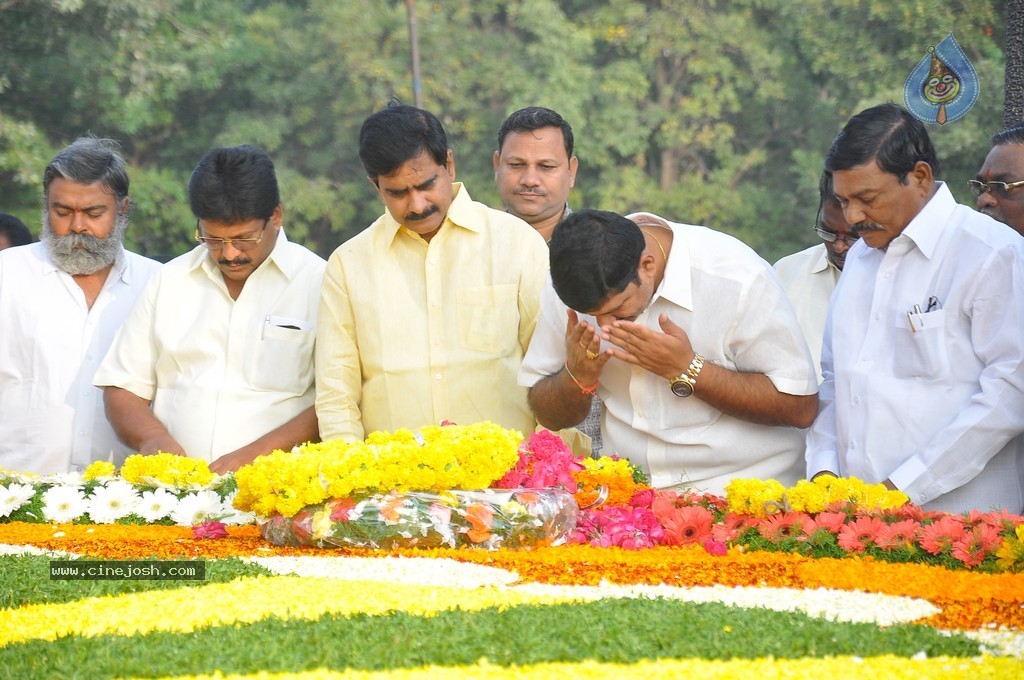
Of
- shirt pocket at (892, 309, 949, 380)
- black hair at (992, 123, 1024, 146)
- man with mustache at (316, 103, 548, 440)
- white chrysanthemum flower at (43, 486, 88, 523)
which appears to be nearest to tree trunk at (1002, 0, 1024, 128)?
black hair at (992, 123, 1024, 146)

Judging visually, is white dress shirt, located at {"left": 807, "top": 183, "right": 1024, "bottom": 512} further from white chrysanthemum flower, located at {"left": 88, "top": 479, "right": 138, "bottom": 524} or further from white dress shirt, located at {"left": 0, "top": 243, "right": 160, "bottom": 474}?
white dress shirt, located at {"left": 0, "top": 243, "right": 160, "bottom": 474}

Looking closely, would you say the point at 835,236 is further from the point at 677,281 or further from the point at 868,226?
the point at 677,281

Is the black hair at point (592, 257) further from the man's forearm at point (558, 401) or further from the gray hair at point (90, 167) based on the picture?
the gray hair at point (90, 167)

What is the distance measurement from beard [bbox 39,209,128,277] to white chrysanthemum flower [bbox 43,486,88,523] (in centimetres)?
145

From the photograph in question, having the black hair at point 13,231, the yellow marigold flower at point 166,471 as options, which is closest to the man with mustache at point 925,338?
the yellow marigold flower at point 166,471

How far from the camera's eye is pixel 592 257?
3947 mm

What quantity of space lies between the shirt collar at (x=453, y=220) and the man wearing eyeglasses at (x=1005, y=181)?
211 cm

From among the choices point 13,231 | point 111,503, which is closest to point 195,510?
point 111,503

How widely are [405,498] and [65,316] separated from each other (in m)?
2.65

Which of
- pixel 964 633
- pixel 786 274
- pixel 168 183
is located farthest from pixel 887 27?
pixel 964 633

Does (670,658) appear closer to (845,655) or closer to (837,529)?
(845,655)

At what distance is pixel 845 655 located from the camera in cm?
292

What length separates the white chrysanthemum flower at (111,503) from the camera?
4828 mm

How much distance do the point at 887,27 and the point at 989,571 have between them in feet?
71.5
